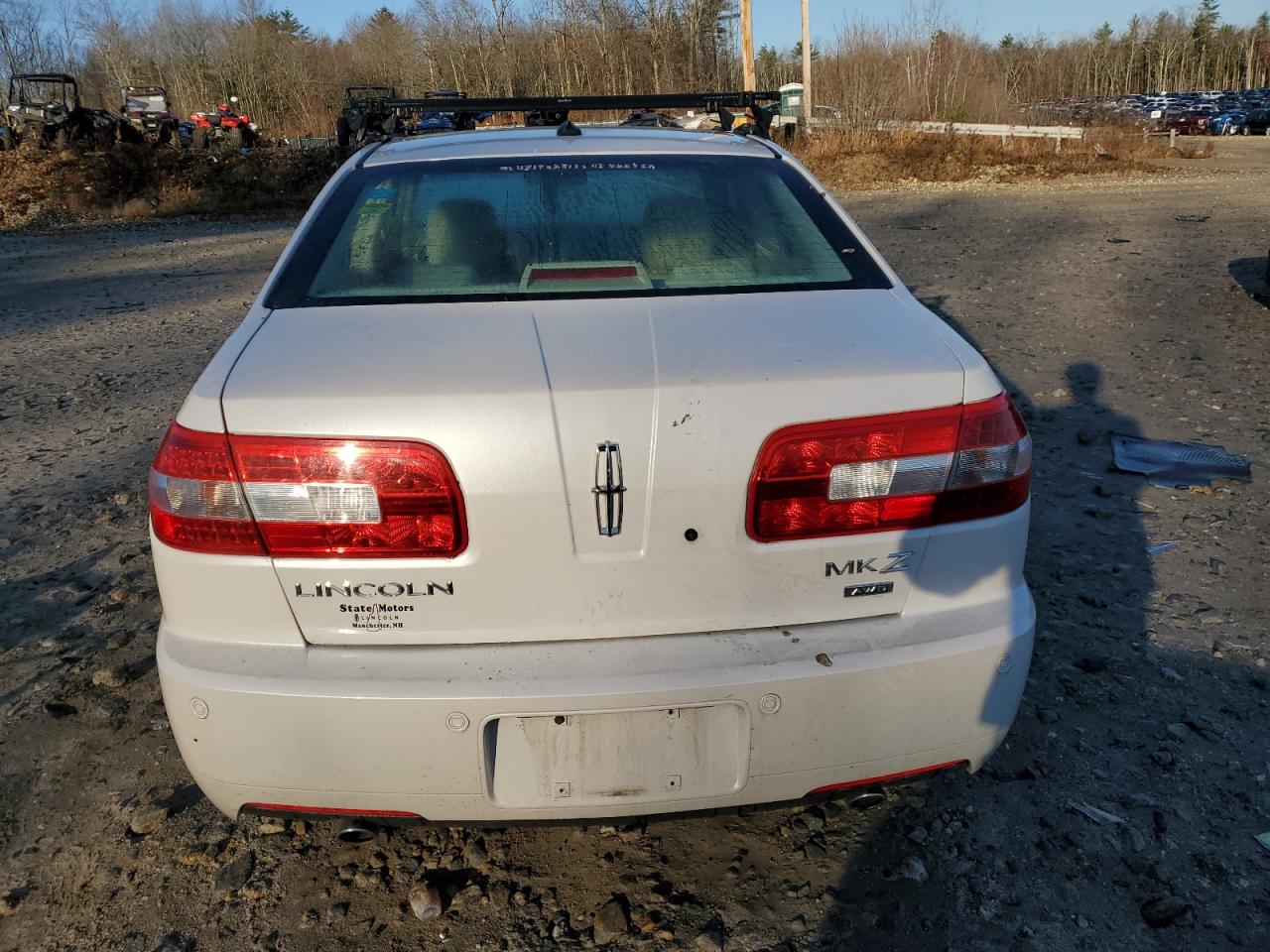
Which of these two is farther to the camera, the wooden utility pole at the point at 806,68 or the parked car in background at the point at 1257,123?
the parked car in background at the point at 1257,123

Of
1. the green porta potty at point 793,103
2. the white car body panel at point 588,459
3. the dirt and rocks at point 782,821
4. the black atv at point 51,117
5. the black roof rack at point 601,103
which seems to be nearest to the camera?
the white car body panel at point 588,459

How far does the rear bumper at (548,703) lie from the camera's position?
5.68ft

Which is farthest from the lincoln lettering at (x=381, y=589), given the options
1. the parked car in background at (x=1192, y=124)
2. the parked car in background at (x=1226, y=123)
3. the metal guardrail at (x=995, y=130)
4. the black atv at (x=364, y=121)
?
the parked car in background at (x=1226, y=123)

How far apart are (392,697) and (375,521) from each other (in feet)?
1.05

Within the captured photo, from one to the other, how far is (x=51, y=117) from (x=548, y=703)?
29.6 metres

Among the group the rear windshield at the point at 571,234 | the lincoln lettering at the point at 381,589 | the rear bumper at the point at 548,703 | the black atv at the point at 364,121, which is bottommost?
the rear bumper at the point at 548,703

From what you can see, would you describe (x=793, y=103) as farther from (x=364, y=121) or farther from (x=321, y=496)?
(x=321, y=496)

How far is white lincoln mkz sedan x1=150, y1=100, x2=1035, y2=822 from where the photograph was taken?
5.62ft

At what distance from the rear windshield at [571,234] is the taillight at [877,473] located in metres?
0.63

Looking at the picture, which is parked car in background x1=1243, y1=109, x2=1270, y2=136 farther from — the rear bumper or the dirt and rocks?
the rear bumper

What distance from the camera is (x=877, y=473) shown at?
1.79 meters

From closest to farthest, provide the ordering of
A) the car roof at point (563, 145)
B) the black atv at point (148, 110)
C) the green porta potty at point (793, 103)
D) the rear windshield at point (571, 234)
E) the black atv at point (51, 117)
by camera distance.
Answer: the rear windshield at point (571, 234), the car roof at point (563, 145), the black atv at point (51, 117), the green porta potty at point (793, 103), the black atv at point (148, 110)

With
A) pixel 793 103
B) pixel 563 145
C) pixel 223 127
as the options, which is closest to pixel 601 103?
pixel 563 145

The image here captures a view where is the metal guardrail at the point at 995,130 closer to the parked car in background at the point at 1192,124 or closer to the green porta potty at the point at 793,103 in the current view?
the green porta potty at the point at 793,103
